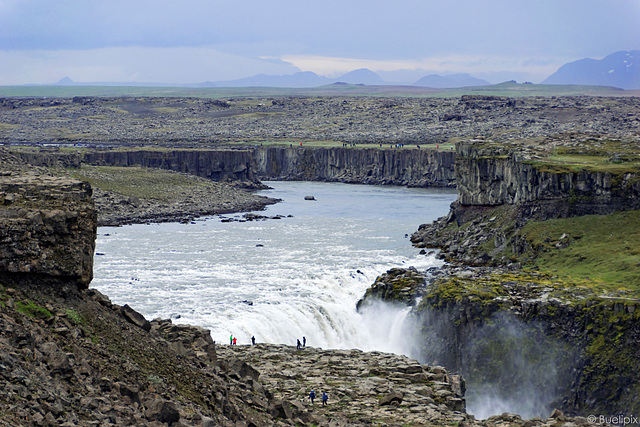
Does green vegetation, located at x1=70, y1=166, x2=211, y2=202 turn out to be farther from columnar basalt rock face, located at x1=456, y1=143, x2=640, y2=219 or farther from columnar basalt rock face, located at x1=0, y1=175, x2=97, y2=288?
columnar basalt rock face, located at x1=0, y1=175, x2=97, y2=288

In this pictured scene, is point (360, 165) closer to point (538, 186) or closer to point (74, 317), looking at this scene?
point (538, 186)

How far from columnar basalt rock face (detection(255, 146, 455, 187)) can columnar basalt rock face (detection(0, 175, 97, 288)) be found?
119m

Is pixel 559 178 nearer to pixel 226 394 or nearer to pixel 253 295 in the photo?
pixel 253 295

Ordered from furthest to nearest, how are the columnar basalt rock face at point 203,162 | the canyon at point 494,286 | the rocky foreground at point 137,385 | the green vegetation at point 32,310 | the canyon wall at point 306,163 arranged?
the canyon wall at point 306,163
the columnar basalt rock face at point 203,162
the canyon at point 494,286
the green vegetation at point 32,310
the rocky foreground at point 137,385

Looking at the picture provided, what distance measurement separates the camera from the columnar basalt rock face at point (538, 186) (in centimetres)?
6316

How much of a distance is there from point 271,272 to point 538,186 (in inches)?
954

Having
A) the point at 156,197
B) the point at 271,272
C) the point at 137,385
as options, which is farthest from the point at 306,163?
the point at 137,385

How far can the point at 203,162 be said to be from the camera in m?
138

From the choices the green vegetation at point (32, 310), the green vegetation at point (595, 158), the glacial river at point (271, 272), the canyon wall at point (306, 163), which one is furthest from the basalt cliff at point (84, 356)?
the canyon wall at point (306, 163)

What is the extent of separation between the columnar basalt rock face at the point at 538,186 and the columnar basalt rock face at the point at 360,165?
5574 cm

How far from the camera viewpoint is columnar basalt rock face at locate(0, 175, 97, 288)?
19.9 metres

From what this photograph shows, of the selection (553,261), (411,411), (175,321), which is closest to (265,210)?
(553,261)

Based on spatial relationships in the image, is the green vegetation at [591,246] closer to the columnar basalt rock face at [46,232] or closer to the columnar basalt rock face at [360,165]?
the columnar basalt rock face at [46,232]

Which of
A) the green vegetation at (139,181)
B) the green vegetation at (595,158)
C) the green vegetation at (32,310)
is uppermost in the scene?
the green vegetation at (595,158)
